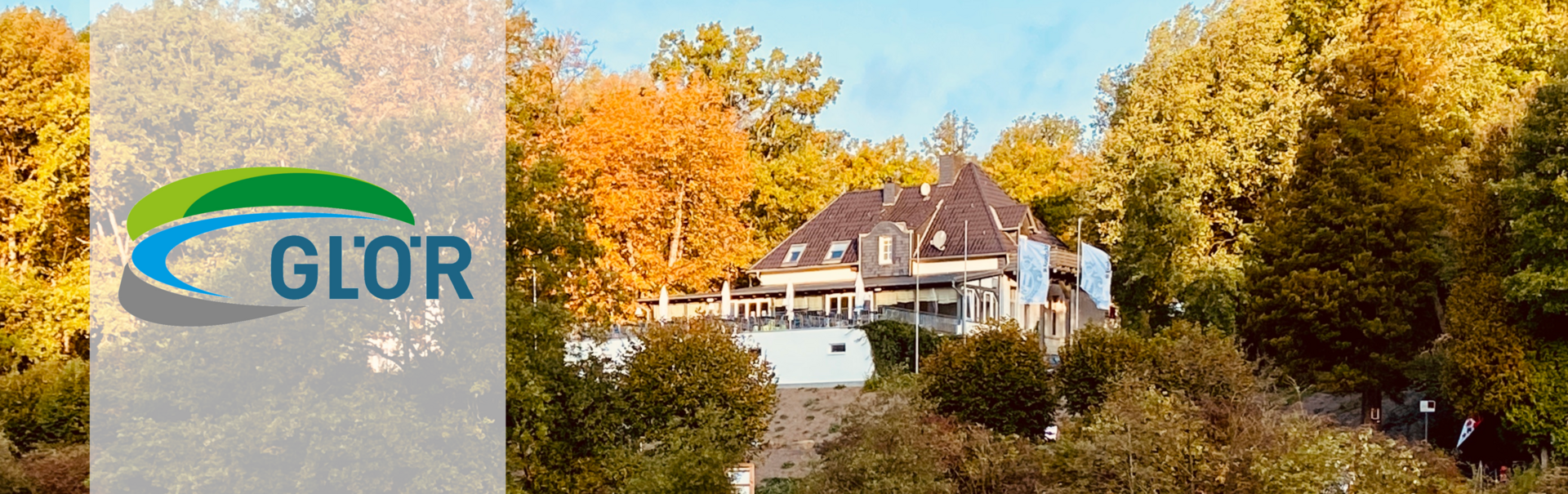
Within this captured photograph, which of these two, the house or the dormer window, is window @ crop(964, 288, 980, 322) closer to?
the house

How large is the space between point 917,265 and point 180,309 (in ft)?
82.0

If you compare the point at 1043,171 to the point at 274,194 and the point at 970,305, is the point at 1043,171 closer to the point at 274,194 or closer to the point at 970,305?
the point at 970,305

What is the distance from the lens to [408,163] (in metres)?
28.3

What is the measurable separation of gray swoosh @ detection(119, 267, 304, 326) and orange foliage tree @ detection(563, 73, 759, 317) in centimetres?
1592

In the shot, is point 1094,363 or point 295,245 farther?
point 1094,363

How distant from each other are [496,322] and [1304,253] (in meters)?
18.5

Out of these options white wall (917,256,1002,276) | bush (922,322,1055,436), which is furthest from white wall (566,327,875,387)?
white wall (917,256,1002,276)

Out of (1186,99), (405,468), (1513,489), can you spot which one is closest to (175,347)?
(405,468)

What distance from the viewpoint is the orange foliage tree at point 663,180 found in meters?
49.4

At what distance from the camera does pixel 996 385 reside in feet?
107

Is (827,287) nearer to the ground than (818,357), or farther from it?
farther from it

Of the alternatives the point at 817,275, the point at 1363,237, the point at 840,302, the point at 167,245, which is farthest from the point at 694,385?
the point at 817,275

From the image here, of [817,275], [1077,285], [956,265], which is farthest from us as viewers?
[817,275]

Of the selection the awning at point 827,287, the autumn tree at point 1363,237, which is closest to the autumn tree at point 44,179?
the awning at point 827,287
